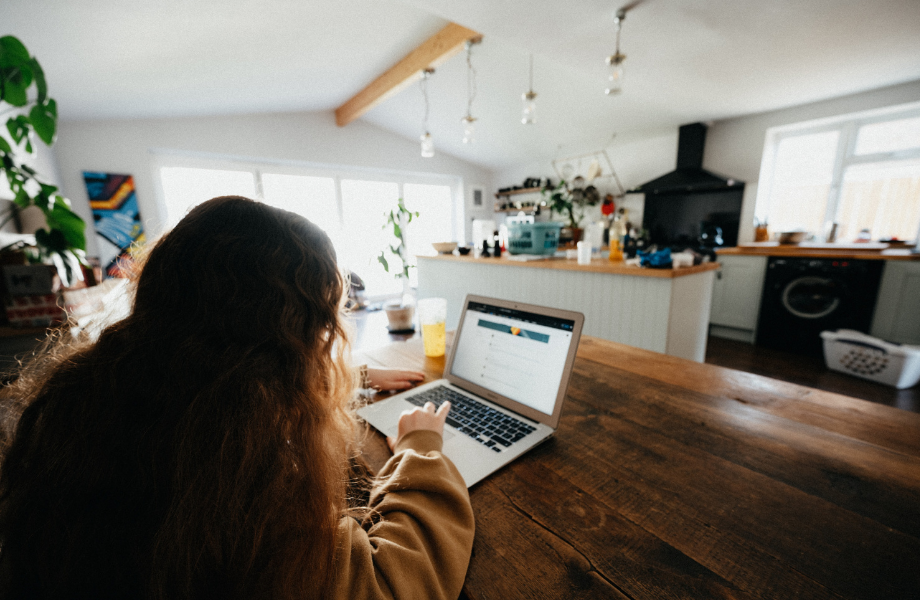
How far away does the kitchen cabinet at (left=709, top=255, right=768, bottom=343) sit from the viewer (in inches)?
127

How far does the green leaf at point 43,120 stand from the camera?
4.88 feet

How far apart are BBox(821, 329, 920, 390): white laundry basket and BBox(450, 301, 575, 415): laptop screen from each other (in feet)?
9.84

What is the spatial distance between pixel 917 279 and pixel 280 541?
411 cm

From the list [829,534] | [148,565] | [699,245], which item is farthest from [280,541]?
[699,245]

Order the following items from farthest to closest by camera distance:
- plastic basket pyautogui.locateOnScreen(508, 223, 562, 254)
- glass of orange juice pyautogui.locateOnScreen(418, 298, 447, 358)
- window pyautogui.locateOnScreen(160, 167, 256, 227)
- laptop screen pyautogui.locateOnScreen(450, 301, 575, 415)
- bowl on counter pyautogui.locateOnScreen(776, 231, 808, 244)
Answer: window pyautogui.locateOnScreen(160, 167, 256, 227) → bowl on counter pyautogui.locateOnScreen(776, 231, 808, 244) → plastic basket pyautogui.locateOnScreen(508, 223, 562, 254) → glass of orange juice pyautogui.locateOnScreen(418, 298, 447, 358) → laptop screen pyautogui.locateOnScreen(450, 301, 575, 415)

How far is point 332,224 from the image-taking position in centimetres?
504

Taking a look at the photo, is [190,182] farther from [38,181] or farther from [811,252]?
[811,252]

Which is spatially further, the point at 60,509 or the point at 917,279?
the point at 917,279

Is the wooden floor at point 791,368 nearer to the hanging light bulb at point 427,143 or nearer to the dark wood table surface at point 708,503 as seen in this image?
the dark wood table surface at point 708,503

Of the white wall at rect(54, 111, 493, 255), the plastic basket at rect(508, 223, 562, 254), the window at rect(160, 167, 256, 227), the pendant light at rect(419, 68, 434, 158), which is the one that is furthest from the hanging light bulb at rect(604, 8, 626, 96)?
the window at rect(160, 167, 256, 227)

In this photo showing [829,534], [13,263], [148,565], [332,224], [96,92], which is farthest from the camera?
[332,224]

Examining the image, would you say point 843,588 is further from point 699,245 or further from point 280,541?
point 699,245

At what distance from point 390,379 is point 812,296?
3.75 metres

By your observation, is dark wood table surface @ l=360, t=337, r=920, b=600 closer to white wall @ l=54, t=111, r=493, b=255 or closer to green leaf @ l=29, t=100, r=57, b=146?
green leaf @ l=29, t=100, r=57, b=146
